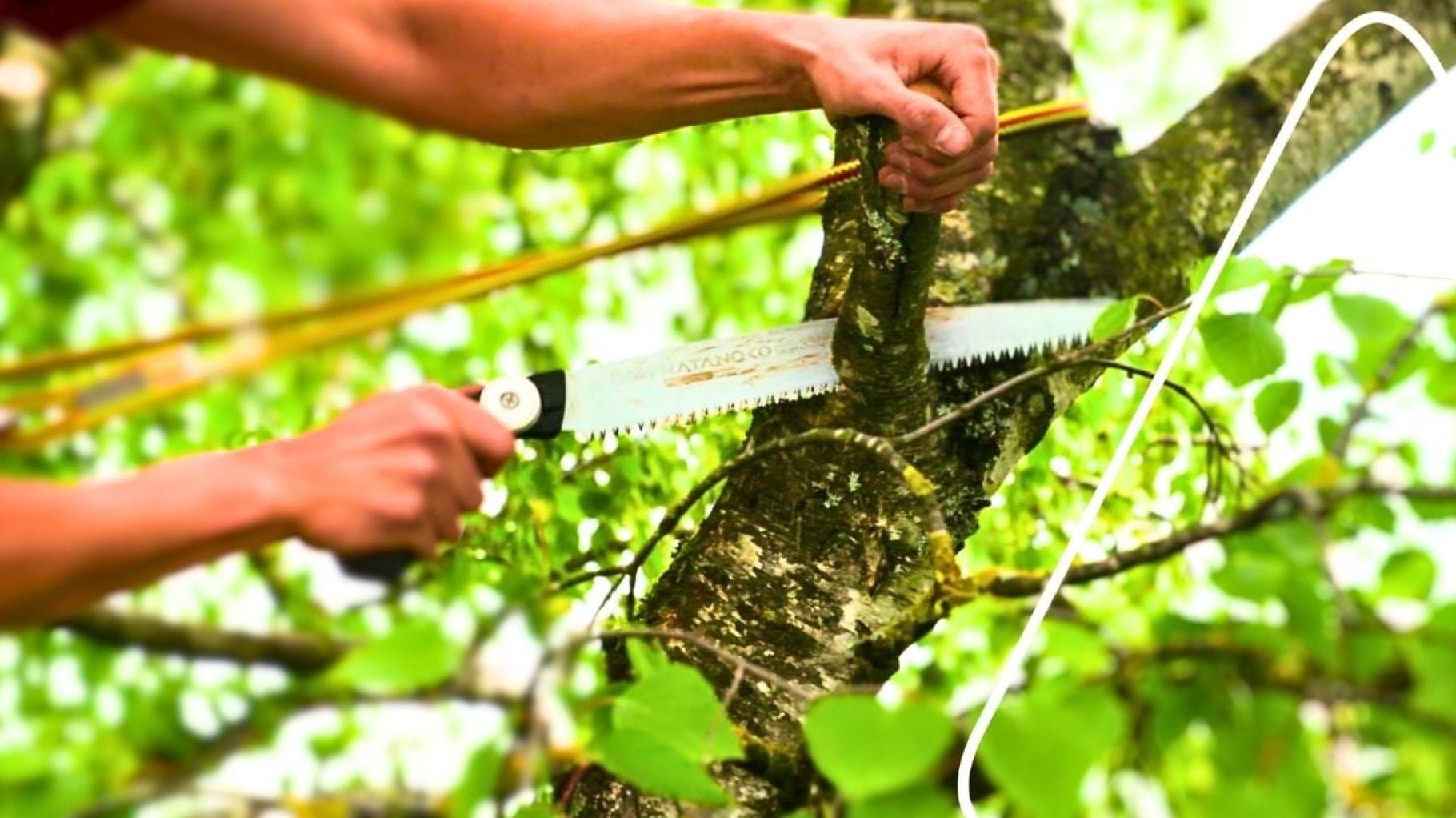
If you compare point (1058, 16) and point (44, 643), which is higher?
point (1058, 16)

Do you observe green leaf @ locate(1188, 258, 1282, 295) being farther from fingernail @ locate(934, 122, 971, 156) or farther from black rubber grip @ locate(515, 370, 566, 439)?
black rubber grip @ locate(515, 370, 566, 439)

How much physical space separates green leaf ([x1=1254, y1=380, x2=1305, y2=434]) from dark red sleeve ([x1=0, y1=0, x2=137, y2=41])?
770 mm

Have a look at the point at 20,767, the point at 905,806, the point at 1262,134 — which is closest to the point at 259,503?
the point at 905,806

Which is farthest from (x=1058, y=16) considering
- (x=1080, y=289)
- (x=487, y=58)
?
(x=487, y=58)

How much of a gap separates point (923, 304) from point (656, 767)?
637 mm

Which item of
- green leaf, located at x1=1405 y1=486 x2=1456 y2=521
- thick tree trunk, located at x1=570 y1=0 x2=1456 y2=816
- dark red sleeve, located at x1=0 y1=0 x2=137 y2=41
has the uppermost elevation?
dark red sleeve, located at x1=0 y1=0 x2=137 y2=41

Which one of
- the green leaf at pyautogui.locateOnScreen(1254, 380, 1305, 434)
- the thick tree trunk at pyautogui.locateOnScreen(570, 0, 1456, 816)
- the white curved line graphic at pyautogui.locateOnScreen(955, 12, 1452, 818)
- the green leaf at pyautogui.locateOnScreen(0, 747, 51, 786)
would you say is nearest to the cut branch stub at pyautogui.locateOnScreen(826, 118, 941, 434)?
the thick tree trunk at pyautogui.locateOnScreen(570, 0, 1456, 816)

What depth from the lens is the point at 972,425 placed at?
1.46 m

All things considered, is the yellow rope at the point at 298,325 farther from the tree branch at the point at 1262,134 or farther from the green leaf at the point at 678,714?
the green leaf at the point at 678,714

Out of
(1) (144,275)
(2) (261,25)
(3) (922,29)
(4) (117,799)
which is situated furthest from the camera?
(1) (144,275)

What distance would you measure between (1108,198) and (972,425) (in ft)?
1.53

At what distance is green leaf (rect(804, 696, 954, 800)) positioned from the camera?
594 mm

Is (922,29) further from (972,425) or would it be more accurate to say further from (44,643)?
(44,643)

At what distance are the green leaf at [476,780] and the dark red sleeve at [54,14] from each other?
19.8 inches
